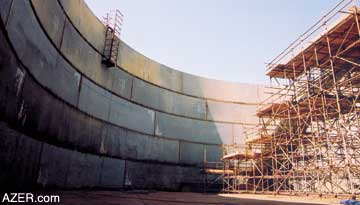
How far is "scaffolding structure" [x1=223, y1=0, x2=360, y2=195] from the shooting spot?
13.9 m

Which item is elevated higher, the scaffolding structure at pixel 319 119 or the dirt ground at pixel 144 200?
the scaffolding structure at pixel 319 119

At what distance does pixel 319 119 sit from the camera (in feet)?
60.4

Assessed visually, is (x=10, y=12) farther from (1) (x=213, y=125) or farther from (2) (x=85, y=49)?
(1) (x=213, y=125)

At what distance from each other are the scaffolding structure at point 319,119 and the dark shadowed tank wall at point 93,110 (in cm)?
433

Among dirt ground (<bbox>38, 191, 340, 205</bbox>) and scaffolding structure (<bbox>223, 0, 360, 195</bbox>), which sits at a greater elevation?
scaffolding structure (<bbox>223, 0, 360, 195</bbox>)

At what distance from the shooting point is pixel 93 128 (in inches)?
604

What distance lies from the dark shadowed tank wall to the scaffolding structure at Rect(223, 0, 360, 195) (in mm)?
4334

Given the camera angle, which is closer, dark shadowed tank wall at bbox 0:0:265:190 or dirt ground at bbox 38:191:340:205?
dirt ground at bbox 38:191:340:205

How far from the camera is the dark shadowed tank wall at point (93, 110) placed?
29.2 feet

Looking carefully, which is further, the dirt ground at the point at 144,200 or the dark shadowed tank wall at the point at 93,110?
the dark shadowed tank wall at the point at 93,110

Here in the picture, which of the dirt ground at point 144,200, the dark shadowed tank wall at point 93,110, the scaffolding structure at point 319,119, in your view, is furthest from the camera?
the scaffolding structure at point 319,119

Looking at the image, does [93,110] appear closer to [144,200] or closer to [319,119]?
[144,200]

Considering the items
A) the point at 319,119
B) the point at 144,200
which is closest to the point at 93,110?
the point at 144,200

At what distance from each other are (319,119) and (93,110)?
48.4 ft
